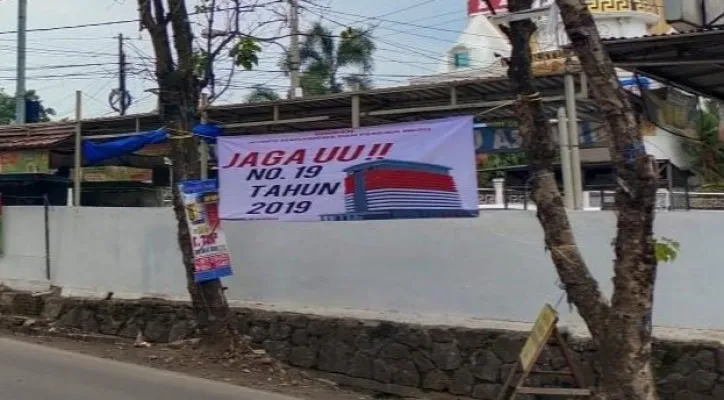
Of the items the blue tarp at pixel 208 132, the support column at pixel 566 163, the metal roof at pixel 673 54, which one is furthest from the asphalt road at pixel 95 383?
the metal roof at pixel 673 54

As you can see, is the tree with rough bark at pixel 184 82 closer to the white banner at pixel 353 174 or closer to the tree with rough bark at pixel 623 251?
the white banner at pixel 353 174

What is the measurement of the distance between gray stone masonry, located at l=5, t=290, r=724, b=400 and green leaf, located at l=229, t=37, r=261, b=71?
112 inches

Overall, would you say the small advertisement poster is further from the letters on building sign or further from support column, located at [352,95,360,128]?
the letters on building sign

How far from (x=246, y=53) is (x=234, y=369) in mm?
3434

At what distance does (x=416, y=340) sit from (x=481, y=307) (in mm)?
733

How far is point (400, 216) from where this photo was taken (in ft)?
32.4

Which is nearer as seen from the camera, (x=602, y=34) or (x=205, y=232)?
(x=205, y=232)

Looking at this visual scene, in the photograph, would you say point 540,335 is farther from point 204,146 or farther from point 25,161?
point 25,161

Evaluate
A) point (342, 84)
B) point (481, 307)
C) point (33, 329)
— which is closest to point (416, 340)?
point (481, 307)

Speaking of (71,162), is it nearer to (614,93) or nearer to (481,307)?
(481,307)

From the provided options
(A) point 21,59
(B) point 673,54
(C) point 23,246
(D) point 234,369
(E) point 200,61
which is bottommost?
(D) point 234,369

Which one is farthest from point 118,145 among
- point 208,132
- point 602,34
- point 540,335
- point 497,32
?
point 497,32

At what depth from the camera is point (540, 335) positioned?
606cm

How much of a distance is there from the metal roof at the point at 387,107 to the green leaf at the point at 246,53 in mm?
1795
